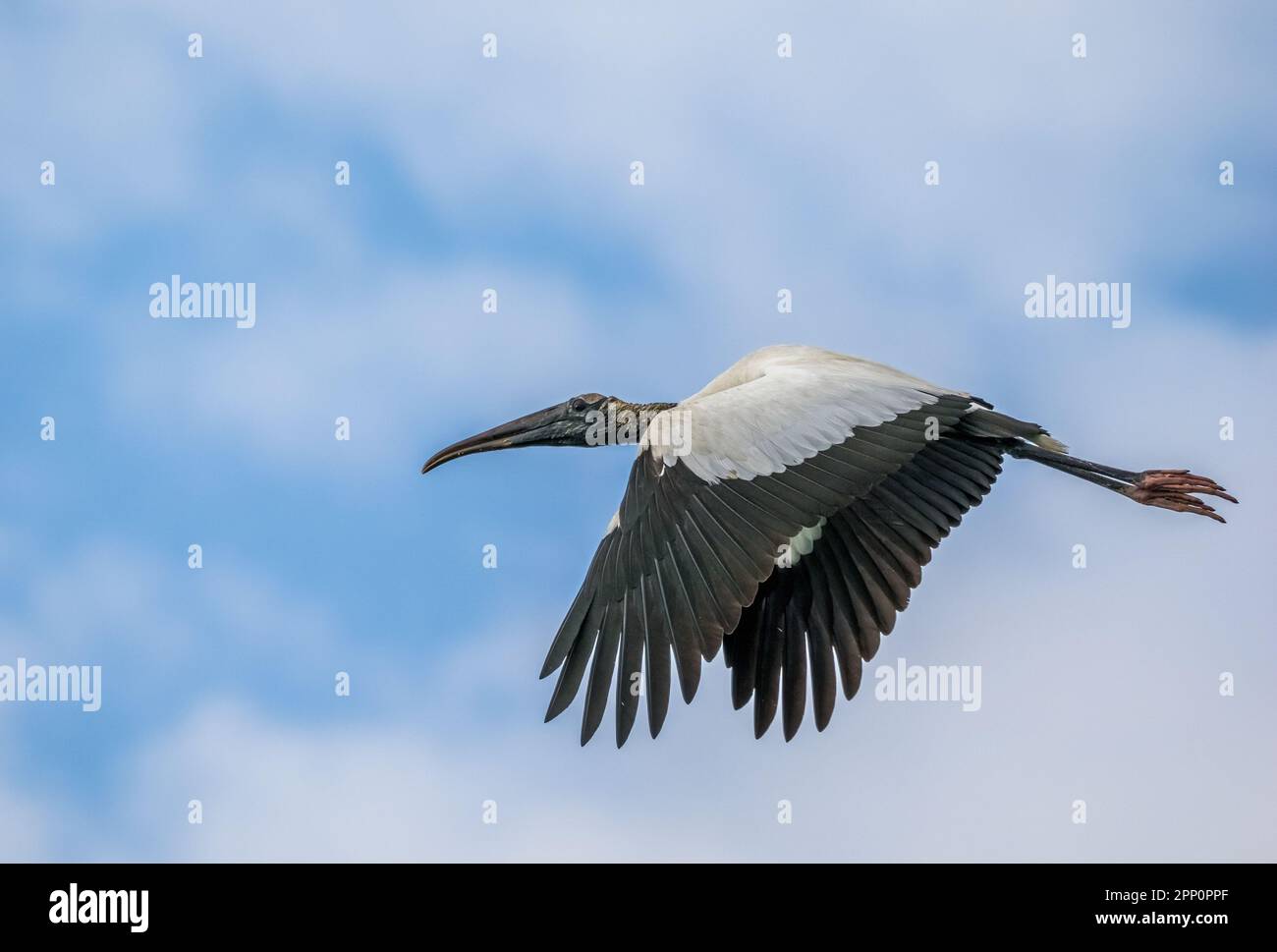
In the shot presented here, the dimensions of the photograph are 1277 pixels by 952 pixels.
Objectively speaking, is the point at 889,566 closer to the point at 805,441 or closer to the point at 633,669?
the point at 805,441

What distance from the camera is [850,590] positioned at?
1091 centimetres

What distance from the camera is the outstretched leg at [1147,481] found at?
37.2 ft

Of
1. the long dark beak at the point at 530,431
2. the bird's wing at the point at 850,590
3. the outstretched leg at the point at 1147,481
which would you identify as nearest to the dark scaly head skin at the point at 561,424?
the long dark beak at the point at 530,431

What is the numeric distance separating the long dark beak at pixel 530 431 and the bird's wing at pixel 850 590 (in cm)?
216

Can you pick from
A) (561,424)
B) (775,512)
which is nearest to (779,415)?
(775,512)

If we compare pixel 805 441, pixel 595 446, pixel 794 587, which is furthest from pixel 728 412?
pixel 595 446

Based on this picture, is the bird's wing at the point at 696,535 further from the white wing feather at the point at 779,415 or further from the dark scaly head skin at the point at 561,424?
the dark scaly head skin at the point at 561,424

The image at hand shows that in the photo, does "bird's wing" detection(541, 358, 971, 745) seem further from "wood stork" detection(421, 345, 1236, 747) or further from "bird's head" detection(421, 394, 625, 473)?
"bird's head" detection(421, 394, 625, 473)

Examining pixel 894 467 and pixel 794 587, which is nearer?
pixel 894 467

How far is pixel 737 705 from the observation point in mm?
10789

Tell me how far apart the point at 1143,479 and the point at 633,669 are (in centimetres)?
452

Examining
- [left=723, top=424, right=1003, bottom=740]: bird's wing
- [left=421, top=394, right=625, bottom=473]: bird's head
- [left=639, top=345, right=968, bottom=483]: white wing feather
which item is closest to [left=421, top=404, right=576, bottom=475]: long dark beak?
[left=421, top=394, right=625, bottom=473]: bird's head

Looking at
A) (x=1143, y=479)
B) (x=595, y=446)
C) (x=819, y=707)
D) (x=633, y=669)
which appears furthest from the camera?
(x=595, y=446)

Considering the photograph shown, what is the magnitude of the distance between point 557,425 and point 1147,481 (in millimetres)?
4363
